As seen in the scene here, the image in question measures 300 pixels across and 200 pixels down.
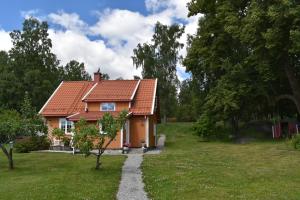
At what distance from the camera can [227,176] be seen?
A: 19797 mm

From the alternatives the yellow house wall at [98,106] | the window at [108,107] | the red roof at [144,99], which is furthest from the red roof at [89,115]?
the red roof at [144,99]

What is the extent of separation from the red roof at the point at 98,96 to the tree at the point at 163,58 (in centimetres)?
2288

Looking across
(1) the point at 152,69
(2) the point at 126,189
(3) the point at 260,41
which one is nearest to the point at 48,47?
(1) the point at 152,69

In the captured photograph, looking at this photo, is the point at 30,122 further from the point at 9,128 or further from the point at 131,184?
the point at 131,184

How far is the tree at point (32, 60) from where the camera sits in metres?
69.3

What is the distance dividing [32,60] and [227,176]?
5855 centimetres

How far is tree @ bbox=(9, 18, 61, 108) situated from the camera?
69.3 meters

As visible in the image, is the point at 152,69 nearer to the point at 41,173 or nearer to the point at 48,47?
the point at 48,47

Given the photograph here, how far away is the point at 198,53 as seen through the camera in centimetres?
4478

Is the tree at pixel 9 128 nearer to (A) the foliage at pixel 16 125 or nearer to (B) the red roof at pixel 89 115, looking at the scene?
(A) the foliage at pixel 16 125

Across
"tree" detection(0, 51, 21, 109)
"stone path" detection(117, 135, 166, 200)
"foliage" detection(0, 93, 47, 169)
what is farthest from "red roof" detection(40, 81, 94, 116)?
"tree" detection(0, 51, 21, 109)

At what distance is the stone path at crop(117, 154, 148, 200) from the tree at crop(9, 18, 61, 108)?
47.3 metres

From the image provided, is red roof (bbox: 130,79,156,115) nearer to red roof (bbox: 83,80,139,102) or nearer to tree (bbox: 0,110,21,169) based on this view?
red roof (bbox: 83,80,139,102)

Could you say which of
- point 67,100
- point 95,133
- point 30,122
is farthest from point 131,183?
point 67,100
